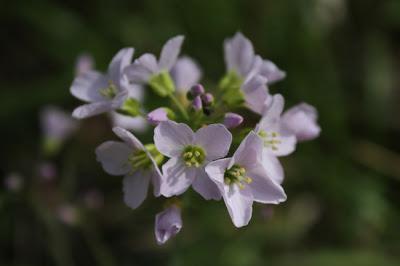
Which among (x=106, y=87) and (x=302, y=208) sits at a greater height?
(x=106, y=87)

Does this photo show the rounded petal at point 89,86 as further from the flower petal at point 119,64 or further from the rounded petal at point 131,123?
the rounded petal at point 131,123

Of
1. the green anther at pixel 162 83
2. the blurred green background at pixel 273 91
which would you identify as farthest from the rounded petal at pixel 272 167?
the blurred green background at pixel 273 91

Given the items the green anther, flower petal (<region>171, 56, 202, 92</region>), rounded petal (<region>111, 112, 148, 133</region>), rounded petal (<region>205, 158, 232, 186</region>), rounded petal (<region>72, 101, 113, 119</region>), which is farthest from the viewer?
rounded petal (<region>111, 112, 148, 133</region>)

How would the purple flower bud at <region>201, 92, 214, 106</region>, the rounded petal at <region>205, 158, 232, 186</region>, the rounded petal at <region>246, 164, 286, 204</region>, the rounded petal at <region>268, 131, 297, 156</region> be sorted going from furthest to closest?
the rounded petal at <region>268, 131, 297, 156</region>
the purple flower bud at <region>201, 92, 214, 106</region>
the rounded petal at <region>246, 164, 286, 204</region>
the rounded petal at <region>205, 158, 232, 186</region>

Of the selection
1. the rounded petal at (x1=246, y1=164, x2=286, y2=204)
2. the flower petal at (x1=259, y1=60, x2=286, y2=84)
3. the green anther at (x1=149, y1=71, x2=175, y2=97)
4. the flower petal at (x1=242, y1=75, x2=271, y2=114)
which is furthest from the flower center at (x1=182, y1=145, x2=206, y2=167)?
the flower petal at (x1=259, y1=60, x2=286, y2=84)

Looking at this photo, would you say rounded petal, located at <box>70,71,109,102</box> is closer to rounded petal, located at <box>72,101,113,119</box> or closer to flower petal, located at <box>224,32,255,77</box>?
rounded petal, located at <box>72,101,113,119</box>

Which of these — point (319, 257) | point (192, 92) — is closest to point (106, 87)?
point (192, 92)

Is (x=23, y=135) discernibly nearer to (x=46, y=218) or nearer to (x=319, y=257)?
(x=46, y=218)
